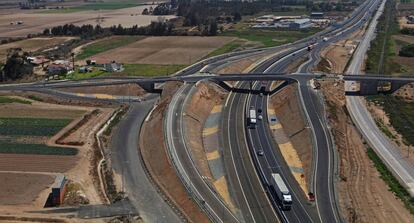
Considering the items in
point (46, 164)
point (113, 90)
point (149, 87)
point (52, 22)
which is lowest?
point (46, 164)

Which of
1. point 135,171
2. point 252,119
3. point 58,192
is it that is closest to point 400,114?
point 252,119

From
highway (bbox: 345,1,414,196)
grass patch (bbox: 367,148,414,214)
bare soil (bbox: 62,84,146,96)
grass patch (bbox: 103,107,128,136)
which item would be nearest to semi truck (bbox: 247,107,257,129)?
highway (bbox: 345,1,414,196)

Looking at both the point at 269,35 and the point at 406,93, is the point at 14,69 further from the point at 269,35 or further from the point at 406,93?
the point at 269,35

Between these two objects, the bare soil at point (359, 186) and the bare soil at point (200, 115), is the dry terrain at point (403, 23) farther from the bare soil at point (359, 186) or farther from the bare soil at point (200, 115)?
the bare soil at point (359, 186)

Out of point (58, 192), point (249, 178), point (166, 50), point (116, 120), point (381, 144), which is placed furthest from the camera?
point (166, 50)

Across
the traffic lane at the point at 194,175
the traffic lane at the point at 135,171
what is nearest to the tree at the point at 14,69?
the traffic lane at the point at 135,171

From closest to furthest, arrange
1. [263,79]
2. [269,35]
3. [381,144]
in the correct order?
1. [381,144]
2. [263,79]
3. [269,35]

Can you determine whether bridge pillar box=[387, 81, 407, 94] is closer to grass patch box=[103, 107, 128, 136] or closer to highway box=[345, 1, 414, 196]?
highway box=[345, 1, 414, 196]
